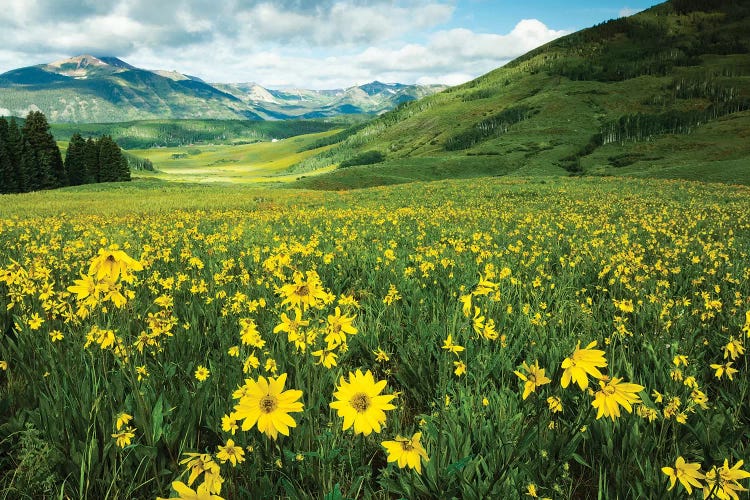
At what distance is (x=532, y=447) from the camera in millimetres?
2453

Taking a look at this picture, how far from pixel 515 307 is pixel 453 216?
10808mm

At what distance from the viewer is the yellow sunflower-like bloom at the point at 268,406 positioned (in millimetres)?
1454

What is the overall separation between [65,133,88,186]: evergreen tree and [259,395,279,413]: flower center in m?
97.1

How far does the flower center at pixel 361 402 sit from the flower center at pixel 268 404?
1.01 feet

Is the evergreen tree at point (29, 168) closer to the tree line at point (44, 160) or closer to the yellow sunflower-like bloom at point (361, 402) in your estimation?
the tree line at point (44, 160)

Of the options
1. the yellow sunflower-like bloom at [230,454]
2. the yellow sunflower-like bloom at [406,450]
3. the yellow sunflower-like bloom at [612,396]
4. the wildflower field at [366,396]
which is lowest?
the wildflower field at [366,396]

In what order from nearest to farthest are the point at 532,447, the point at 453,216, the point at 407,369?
the point at 532,447 < the point at 407,369 < the point at 453,216

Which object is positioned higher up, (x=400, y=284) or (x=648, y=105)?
(x=648, y=105)

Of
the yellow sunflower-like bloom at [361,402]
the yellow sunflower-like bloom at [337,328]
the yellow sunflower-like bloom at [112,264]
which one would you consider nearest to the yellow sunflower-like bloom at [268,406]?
the yellow sunflower-like bloom at [361,402]

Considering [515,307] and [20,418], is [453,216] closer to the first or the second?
[515,307]

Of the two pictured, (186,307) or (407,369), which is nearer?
(407,369)

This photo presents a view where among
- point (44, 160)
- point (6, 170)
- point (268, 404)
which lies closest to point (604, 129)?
point (44, 160)

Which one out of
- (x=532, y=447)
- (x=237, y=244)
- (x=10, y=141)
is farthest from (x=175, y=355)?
(x=10, y=141)

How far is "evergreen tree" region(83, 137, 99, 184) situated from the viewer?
253 feet
